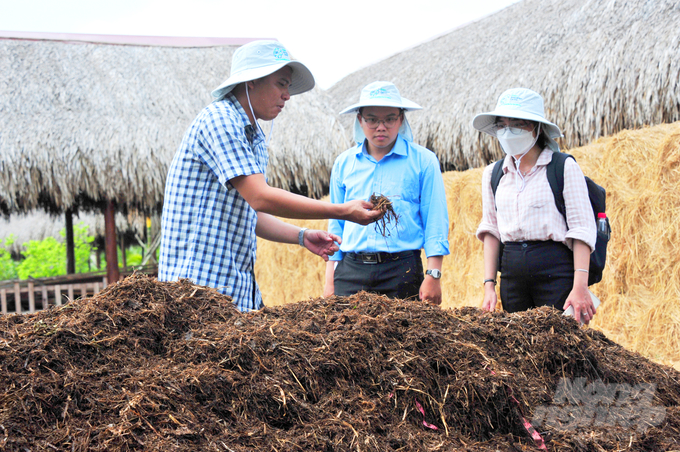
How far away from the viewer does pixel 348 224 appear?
3.23 meters

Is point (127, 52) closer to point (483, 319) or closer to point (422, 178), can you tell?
point (422, 178)

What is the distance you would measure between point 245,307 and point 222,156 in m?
0.63

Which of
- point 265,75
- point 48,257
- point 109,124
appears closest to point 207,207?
point 265,75

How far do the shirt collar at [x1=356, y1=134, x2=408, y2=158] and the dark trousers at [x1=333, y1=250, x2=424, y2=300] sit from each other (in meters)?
0.58

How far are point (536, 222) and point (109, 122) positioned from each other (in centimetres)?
803

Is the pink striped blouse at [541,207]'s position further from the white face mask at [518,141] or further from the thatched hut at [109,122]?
the thatched hut at [109,122]

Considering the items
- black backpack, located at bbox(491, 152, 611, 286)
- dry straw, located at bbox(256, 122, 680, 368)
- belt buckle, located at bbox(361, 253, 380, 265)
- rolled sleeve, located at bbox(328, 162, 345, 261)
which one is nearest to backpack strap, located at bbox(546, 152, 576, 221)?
black backpack, located at bbox(491, 152, 611, 286)

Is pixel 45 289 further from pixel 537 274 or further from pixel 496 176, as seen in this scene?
pixel 537 274

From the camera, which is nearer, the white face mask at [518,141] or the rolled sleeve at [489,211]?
the white face mask at [518,141]

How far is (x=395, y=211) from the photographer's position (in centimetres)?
306

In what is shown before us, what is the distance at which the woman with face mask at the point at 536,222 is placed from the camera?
2617 millimetres

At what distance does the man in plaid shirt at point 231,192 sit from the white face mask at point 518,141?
1.01 meters

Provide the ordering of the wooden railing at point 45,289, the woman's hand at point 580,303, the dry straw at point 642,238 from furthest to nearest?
the wooden railing at point 45,289 < the dry straw at point 642,238 < the woman's hand at point 580,303

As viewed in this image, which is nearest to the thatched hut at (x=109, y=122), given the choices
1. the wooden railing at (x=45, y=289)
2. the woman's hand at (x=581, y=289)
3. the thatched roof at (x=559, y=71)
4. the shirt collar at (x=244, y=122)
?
the wooden railing at (x=45, y=289)
